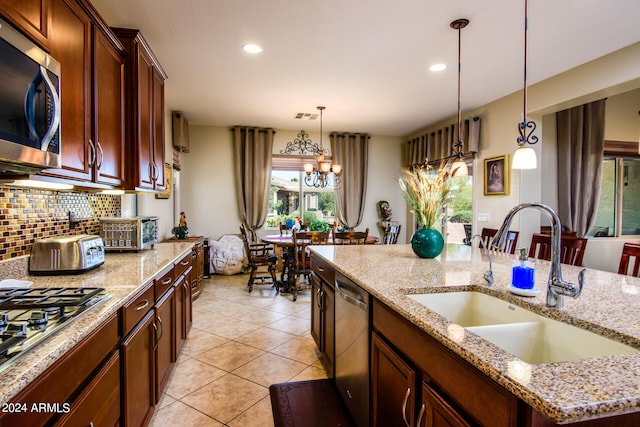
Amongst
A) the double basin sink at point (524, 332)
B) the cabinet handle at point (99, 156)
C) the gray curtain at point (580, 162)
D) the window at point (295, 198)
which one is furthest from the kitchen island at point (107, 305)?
→ the gray curtain at point (580, 162)

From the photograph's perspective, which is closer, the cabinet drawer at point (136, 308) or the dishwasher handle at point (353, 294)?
the cabinet drawer at point (136, 308)

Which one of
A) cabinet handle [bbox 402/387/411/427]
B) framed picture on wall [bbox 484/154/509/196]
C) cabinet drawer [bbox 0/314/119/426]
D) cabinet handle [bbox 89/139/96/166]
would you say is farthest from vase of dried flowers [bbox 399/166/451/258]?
framed picture on wall [bbox 484/154/509/196]

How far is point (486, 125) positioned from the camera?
15.2ft

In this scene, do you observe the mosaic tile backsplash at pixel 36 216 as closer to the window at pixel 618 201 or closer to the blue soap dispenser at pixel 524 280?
the blue soap dispenser at pixel 524 280

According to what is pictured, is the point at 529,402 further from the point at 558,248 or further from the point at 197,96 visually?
the point at 197,96

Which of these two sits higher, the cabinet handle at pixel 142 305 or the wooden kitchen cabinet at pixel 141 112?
the wooden kitchen cabinet at pixel 141 112

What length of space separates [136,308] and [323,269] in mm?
1256

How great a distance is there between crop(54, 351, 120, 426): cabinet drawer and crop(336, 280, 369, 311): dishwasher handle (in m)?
1.09

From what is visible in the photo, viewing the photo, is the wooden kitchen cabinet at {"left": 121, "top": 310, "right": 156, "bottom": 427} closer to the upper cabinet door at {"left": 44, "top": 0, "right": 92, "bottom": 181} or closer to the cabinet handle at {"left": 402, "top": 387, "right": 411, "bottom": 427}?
the upper cabinet door at {"left": 44, "top": 0, "right": 92, "bottom": 181}

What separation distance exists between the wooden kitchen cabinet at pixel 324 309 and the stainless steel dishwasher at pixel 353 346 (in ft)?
0.39

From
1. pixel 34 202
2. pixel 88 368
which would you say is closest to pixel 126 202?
pixel 34 202

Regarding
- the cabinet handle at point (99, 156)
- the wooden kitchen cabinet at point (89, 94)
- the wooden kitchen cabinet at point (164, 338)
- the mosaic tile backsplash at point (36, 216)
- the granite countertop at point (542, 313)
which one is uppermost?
the wooden kitchen cabinet at point (89, 94)

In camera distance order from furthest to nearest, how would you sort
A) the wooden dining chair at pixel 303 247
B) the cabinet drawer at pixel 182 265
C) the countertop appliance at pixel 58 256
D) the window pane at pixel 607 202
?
1. the window pane at pixel 607 202
2. the wooden dining chair at pixel 303 247
3. the cabinet drawer at pixel 182 265
4. the countertop appliance at pixel 58 256

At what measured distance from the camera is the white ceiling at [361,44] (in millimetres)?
2373
